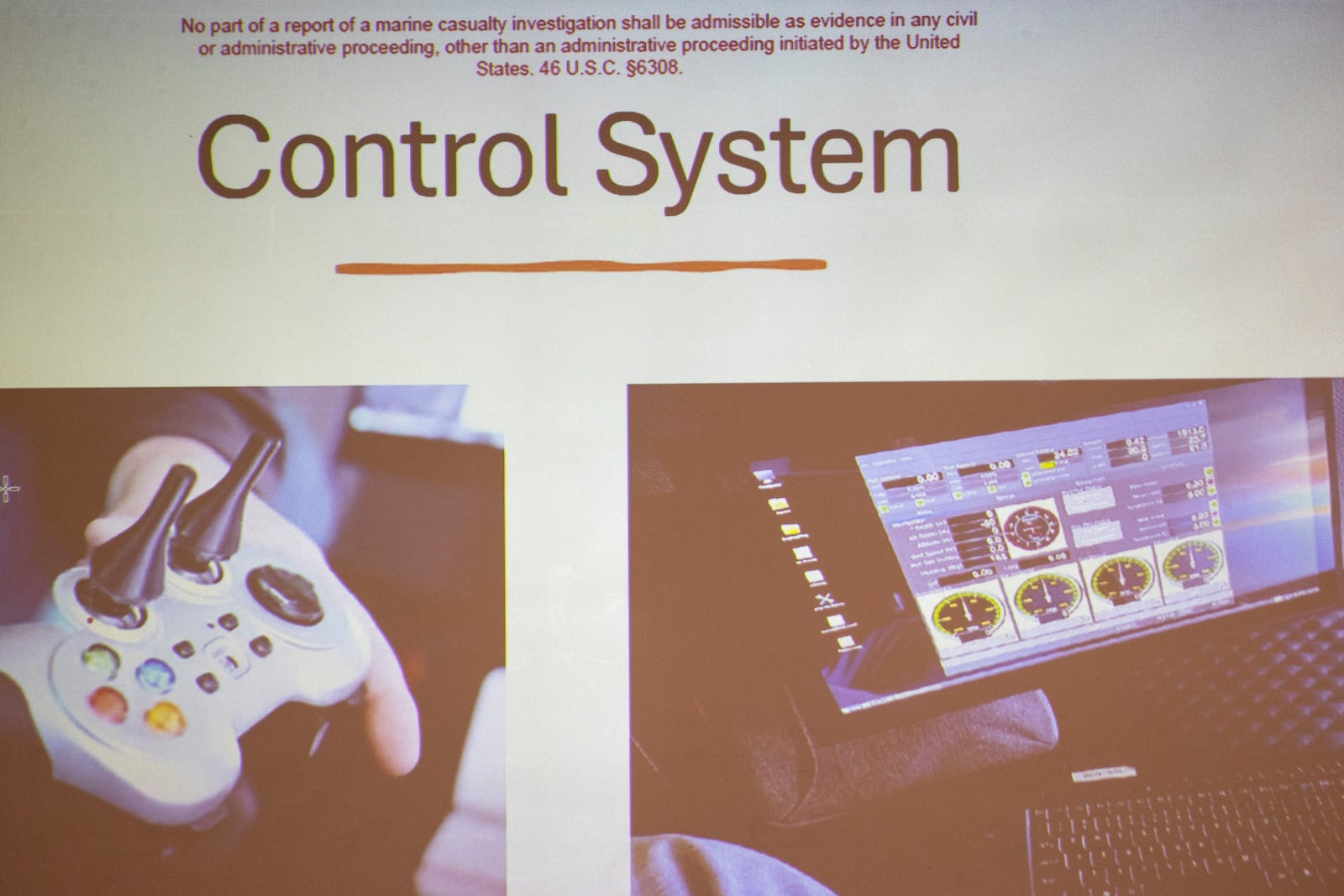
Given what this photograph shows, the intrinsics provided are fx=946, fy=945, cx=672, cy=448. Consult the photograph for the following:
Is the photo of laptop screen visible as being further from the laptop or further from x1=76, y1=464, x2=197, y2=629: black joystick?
x1=76, y1=464, x2=197, y2=629: black joystick

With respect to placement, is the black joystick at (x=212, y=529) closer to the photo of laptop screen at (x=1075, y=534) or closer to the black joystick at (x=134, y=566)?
the black joystick at (x=134, y=566)

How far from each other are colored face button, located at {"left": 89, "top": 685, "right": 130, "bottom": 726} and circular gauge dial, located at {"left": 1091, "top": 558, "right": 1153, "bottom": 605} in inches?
46.9

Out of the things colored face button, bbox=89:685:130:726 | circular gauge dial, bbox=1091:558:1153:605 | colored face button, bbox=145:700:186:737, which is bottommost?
colored face button, bbox=145:700:186:737

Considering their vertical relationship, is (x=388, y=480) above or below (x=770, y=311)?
below

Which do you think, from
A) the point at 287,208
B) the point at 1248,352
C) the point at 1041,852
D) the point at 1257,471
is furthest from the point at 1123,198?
the point at 287,208

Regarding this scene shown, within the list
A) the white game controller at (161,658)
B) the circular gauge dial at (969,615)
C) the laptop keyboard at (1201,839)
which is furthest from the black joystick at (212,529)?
the laptop keyboard at (1201,839)

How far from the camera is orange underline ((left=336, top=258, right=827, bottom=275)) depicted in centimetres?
119

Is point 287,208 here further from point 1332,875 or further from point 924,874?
point 1332,875

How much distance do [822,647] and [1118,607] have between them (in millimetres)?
369

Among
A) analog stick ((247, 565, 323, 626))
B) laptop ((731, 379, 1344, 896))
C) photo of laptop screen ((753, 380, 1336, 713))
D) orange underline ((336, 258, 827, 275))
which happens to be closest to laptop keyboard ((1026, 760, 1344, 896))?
laptop ((731, 379, 1344, 896))

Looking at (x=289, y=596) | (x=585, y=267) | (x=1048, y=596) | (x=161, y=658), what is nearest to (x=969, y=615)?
(x=1048, y=596)

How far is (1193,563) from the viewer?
1.16 meters

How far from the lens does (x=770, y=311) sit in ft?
3.90

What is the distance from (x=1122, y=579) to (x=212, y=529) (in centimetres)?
112
